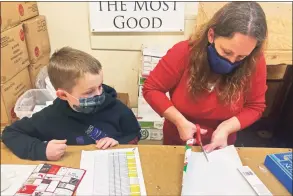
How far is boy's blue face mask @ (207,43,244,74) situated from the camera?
543mm

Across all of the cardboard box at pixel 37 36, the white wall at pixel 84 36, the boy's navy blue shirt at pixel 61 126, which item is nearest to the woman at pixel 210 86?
the boy's navy blue shirt at pixel 61 126

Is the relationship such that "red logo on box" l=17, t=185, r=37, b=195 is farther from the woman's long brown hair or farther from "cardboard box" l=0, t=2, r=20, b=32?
the woman's long brown hair

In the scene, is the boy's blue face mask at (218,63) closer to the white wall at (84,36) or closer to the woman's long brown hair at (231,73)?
the woman's long brown hair at (231,73)

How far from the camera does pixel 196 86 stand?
0.61m

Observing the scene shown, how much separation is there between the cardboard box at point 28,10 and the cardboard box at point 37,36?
22 mm

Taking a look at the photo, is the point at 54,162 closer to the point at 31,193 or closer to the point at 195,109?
the point at 31,193

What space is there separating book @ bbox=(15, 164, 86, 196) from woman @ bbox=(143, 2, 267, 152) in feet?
0.77

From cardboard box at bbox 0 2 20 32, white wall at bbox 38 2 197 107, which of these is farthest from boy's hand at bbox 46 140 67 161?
white wall at bbox 38 2 197 107

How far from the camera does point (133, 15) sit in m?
1.16

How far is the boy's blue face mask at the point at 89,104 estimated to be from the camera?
0.53m

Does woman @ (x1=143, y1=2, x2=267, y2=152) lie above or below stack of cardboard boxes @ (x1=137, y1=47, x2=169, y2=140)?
above

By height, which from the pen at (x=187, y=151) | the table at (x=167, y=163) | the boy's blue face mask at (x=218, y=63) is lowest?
the table at (x=167, y=163)

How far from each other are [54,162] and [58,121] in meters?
0.09

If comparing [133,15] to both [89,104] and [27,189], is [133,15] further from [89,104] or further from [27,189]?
[27,189]
